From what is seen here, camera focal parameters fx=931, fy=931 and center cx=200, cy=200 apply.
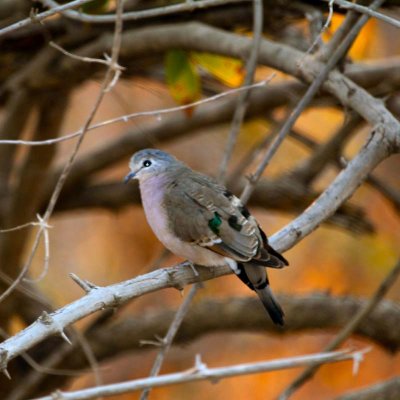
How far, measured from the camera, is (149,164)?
3.40 m

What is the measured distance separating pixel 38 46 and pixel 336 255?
343 centimetres

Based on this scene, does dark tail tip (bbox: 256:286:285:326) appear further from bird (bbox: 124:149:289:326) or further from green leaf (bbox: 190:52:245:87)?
green leaf (bbox: 190:52:245:87)

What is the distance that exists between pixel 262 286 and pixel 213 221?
0.28m

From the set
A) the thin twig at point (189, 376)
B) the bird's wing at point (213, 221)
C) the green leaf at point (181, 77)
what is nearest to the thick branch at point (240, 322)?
the green leaf at point (181, 77)

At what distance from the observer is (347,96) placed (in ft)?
10.5

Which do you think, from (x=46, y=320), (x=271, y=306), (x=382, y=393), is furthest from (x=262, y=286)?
(x=382, y=393)

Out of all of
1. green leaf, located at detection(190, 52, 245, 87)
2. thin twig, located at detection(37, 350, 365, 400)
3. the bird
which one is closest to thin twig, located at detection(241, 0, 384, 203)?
the bird

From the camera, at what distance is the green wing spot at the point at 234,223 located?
116 inches

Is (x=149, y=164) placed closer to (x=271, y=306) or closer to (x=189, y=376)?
(x=271, y=306)

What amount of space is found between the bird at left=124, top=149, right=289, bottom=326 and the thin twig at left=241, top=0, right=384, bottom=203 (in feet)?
0.52

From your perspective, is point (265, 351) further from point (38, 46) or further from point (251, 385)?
point (38, 46)

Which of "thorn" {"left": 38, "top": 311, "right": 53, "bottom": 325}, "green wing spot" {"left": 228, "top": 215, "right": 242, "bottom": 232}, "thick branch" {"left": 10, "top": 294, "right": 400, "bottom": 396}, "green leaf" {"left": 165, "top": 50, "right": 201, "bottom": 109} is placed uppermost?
"green leaf" {"left": 165, "top": 50, "right": 201, "bottom": 109}

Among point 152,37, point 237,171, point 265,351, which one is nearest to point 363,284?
point 265,351

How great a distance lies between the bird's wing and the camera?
290 centimetres
